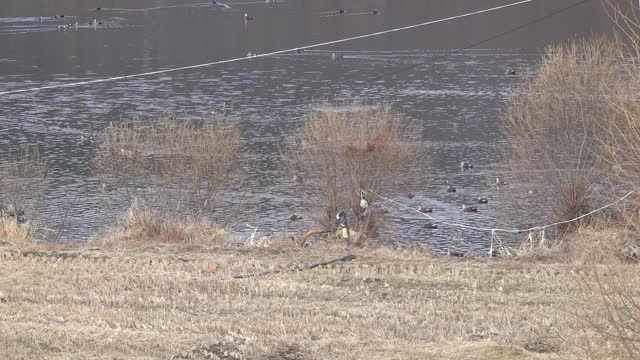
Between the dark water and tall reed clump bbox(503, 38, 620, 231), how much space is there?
1.02m

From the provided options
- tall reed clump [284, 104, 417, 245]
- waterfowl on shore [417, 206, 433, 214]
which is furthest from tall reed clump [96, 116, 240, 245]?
waterfowl on shore [417, 206, 433, 214]

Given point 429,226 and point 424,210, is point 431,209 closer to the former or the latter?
point 424,210

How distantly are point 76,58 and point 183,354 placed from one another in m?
39.9

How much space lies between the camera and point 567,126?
23.0 meters

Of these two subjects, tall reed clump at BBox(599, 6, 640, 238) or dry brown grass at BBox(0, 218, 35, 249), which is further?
dry brown grass at BBox(0, 218, 35, 249)

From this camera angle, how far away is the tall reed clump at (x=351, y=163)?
22.0m

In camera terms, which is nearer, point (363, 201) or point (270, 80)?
point (363, 201)

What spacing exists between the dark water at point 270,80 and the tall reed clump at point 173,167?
845mm

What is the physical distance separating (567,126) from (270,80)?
61.0 ft

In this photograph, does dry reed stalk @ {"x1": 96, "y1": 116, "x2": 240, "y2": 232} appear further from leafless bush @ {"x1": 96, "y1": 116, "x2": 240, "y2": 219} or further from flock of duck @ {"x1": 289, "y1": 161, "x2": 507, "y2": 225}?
flock of duck @ {"x1": 289, "y1": 161, "x2": 507, "y2": 225}

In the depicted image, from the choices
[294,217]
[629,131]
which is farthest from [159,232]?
[629,131]

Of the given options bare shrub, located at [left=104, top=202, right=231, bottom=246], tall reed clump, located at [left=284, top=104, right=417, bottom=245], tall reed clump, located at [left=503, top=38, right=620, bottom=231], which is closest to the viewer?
bare shrub, located at [left=104, top=202, right=231, bottom=246]

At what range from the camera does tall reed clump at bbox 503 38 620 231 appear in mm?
22281

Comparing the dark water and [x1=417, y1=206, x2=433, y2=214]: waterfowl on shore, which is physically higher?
the dark water
